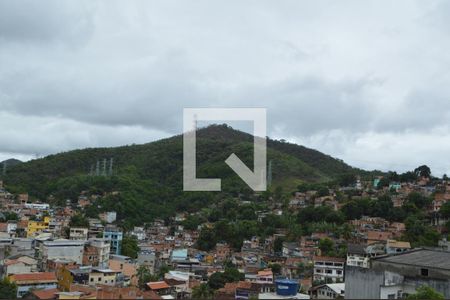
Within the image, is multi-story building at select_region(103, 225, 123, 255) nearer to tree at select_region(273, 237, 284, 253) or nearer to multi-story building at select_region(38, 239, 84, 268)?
multi-story building at select_region(38, 239, 84, 268)

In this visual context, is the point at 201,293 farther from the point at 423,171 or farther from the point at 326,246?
the point at 423,171

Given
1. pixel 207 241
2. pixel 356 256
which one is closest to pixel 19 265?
pixel 207 241

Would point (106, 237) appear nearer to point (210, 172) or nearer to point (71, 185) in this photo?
point (71, 185)

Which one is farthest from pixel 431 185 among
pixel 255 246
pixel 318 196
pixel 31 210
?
pixel 31 210

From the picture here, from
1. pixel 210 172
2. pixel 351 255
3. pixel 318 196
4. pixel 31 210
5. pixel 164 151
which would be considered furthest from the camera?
pixel 164 151

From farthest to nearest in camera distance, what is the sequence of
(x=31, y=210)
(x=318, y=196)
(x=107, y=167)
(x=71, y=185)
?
(x=107, y=167)
(x=71, y=185)
(x=318, y=196)
(x=31, y=210)
